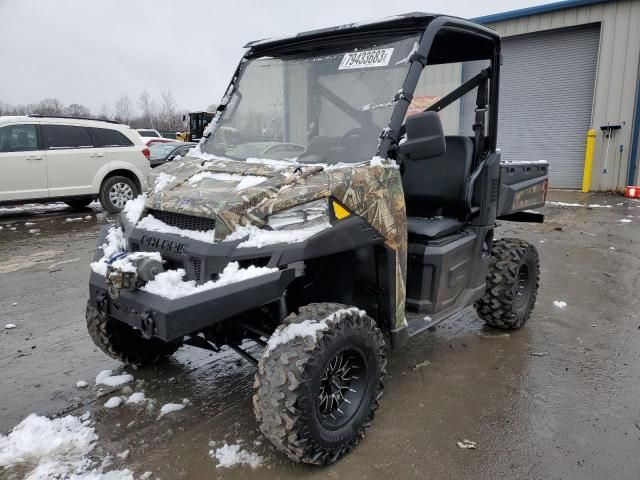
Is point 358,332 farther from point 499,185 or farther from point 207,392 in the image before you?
point 499,185

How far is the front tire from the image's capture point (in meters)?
2.42

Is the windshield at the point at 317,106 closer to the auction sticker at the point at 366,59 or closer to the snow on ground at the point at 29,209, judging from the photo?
the auction sticker at the point at 366,59

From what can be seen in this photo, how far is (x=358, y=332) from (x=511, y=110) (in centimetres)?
1442

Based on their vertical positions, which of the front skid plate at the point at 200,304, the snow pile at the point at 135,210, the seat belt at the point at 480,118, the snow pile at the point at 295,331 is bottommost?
the snow pile at the point at 295,331

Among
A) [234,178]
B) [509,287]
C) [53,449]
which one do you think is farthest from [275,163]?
[509,287]

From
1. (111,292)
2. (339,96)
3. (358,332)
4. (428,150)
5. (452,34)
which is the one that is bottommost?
(358,332)

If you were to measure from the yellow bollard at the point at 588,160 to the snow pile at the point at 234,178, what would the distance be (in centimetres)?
1320

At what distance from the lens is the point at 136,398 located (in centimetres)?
335

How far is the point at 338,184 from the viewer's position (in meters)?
2.71

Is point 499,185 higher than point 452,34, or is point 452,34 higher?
point 452,34

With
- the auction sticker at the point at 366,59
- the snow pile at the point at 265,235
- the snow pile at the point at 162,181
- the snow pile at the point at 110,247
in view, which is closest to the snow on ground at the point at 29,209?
the snow pile at the point at 110,247

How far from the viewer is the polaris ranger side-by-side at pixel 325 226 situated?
249 cm

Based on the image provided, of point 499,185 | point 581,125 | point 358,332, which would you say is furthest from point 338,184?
point 581,125

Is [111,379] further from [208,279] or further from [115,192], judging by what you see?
[115,192]
